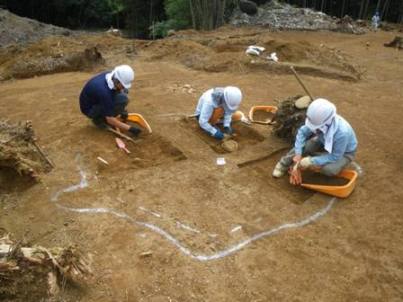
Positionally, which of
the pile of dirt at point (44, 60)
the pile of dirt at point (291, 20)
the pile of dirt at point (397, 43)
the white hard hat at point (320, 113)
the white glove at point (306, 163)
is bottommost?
the pile of dirt at point (291, 20)

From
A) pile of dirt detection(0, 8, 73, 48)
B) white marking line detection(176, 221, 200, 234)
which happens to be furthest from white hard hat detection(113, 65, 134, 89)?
pile of dirt detection(0, 8, 73, 48)

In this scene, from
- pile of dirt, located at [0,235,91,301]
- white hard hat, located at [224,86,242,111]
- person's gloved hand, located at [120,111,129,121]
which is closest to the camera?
pile of dirt, located at [0,235,91,301]

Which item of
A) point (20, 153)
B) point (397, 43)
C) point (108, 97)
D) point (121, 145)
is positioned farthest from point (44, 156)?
point (397, 43)

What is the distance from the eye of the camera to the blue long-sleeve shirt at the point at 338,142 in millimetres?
4504

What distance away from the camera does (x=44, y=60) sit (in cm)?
967

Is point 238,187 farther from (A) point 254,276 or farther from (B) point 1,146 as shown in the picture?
(B) point 1,146

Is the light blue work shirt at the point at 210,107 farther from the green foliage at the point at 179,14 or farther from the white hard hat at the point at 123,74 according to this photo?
the green foliage at the point at 179,14

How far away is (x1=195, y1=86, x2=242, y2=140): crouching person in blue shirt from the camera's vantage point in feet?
18.0

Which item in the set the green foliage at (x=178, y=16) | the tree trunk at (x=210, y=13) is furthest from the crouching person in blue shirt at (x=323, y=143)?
the green foliage at (x=178, y=16)

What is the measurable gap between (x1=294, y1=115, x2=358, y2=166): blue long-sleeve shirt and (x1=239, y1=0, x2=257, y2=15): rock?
12830 mm

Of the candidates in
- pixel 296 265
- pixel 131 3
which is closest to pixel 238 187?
pixel 296 265

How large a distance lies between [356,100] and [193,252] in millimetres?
5170

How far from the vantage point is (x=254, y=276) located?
138 inches

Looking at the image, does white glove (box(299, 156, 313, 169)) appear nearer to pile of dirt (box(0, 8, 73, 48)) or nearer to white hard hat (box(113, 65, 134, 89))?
white hard hat (box(113, 65, 134, 89))
